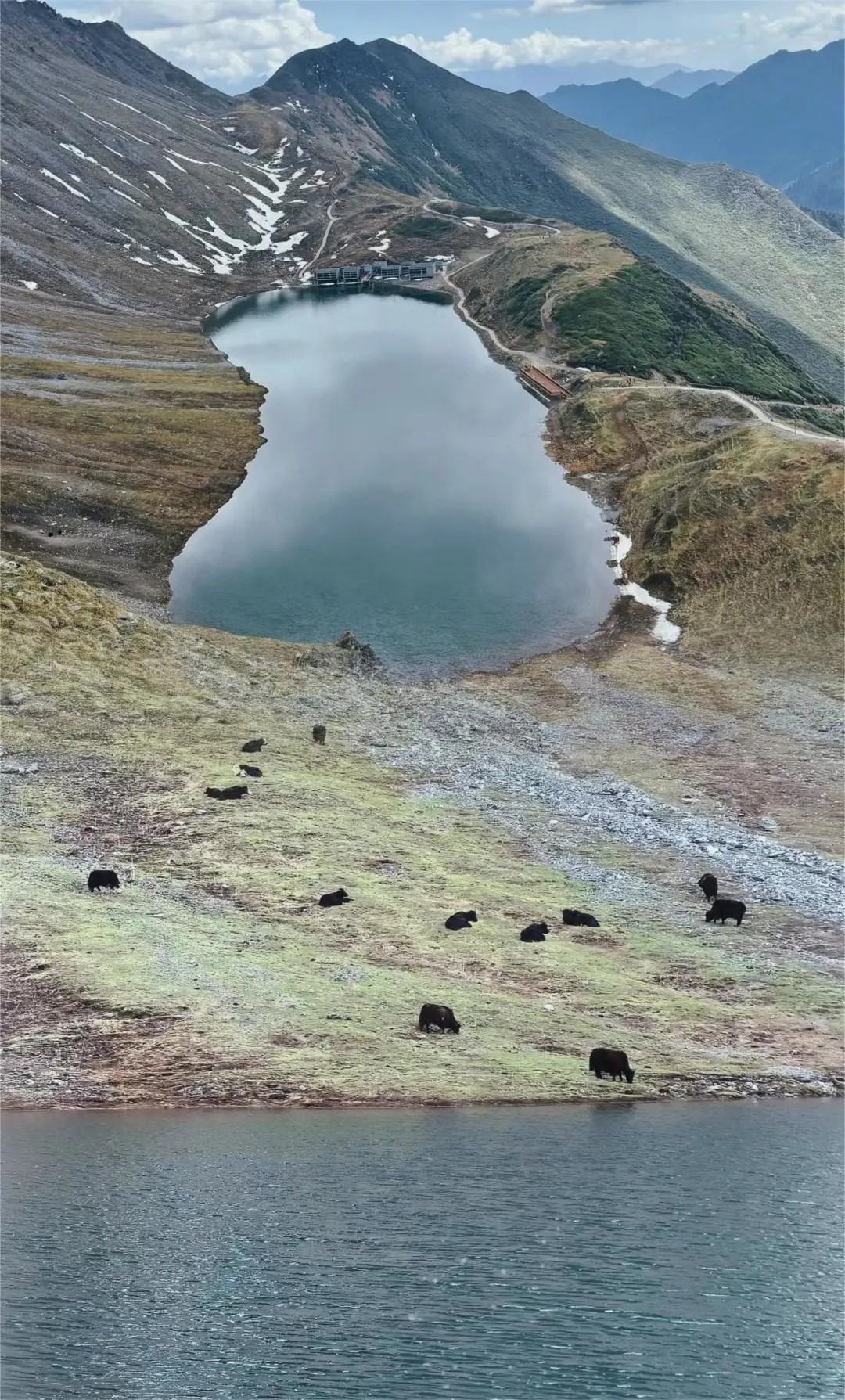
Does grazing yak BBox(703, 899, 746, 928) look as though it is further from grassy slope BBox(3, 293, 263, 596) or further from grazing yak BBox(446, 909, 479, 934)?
grassy slope BBox(3, 293, 263, 596)

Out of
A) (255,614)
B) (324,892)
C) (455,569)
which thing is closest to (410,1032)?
(324,892)

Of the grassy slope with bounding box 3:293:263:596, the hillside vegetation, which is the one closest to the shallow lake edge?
the grassy slope with bounding box 3:293:263:596

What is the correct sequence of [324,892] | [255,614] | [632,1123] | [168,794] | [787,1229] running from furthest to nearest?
[255,614] < [168,794] < [324,892] < [632,1123] < [787,1229]

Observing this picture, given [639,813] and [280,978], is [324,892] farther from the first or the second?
[639,813]

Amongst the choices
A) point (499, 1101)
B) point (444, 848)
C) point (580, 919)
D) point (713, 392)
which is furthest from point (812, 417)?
point (499, 1101)

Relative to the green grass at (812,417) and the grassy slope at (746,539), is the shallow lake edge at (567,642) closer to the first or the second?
the grassy slope at (746,539)

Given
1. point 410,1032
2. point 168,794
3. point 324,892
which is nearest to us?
point 410,1032

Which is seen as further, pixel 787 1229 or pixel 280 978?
pixel 280 978

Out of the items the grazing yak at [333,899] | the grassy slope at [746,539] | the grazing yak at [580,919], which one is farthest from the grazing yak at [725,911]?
the grassy slope at [746,539]
